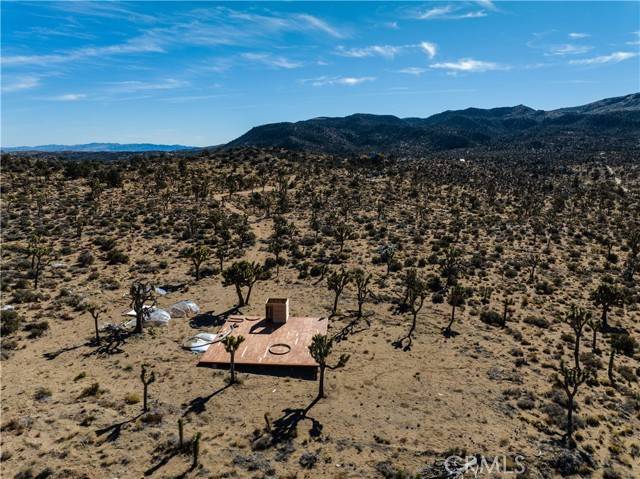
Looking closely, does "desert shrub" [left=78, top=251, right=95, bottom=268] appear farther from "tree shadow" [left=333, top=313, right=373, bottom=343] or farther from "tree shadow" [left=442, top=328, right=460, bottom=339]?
"tree shadow" [left=442, top=328, right=460, bottom=339]

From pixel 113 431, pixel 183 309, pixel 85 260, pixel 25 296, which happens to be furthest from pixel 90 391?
pixel 85 260

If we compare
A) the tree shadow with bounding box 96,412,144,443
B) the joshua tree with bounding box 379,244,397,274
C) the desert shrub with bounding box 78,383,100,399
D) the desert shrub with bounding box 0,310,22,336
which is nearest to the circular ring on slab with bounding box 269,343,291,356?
the tree shadow with bounding box 96,412,144,443

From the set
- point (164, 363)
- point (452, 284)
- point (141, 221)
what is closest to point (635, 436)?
point (452, 284)

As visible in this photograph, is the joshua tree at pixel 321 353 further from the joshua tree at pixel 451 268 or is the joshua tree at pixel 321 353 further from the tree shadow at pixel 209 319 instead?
Answer: the joshua tree at pixel 451 268

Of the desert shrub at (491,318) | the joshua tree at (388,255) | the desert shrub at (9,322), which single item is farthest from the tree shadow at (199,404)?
the joshua tree at (388,255)

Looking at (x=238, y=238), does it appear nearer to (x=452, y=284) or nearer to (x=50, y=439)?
(x=452, y=284)
